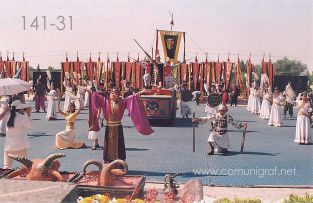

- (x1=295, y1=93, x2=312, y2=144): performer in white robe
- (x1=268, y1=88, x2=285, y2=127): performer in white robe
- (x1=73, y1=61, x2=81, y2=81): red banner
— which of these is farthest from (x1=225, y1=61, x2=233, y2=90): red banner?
(x1=295, y1=93, x2=312, y2=144): performer in white robe

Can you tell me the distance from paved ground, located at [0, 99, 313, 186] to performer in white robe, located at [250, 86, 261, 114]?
18.7 feet

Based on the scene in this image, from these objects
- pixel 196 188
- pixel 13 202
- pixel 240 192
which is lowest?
pixel 240 192

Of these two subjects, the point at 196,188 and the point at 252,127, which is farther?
the point at 252,127

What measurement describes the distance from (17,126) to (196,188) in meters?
3.71

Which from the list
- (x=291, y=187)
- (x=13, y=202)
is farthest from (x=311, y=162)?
(x=13, y=202)

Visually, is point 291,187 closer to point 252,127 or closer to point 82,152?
point 82,152

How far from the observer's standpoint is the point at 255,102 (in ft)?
71.5

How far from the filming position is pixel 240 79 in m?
27.6

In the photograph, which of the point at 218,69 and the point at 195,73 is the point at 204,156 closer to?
the point at 195,73

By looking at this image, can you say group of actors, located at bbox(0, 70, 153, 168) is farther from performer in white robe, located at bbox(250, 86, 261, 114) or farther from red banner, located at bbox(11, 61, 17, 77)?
red banner, located at bbox(11, 61, 17, 77)

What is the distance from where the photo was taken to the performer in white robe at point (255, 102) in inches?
848

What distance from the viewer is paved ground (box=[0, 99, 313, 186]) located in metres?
8.84

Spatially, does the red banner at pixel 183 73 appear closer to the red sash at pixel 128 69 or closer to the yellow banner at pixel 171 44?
the red sash at pixel 128 69

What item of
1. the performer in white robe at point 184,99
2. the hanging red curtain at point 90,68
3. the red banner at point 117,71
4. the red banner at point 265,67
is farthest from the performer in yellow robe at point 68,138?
the red banner at point 265,67
